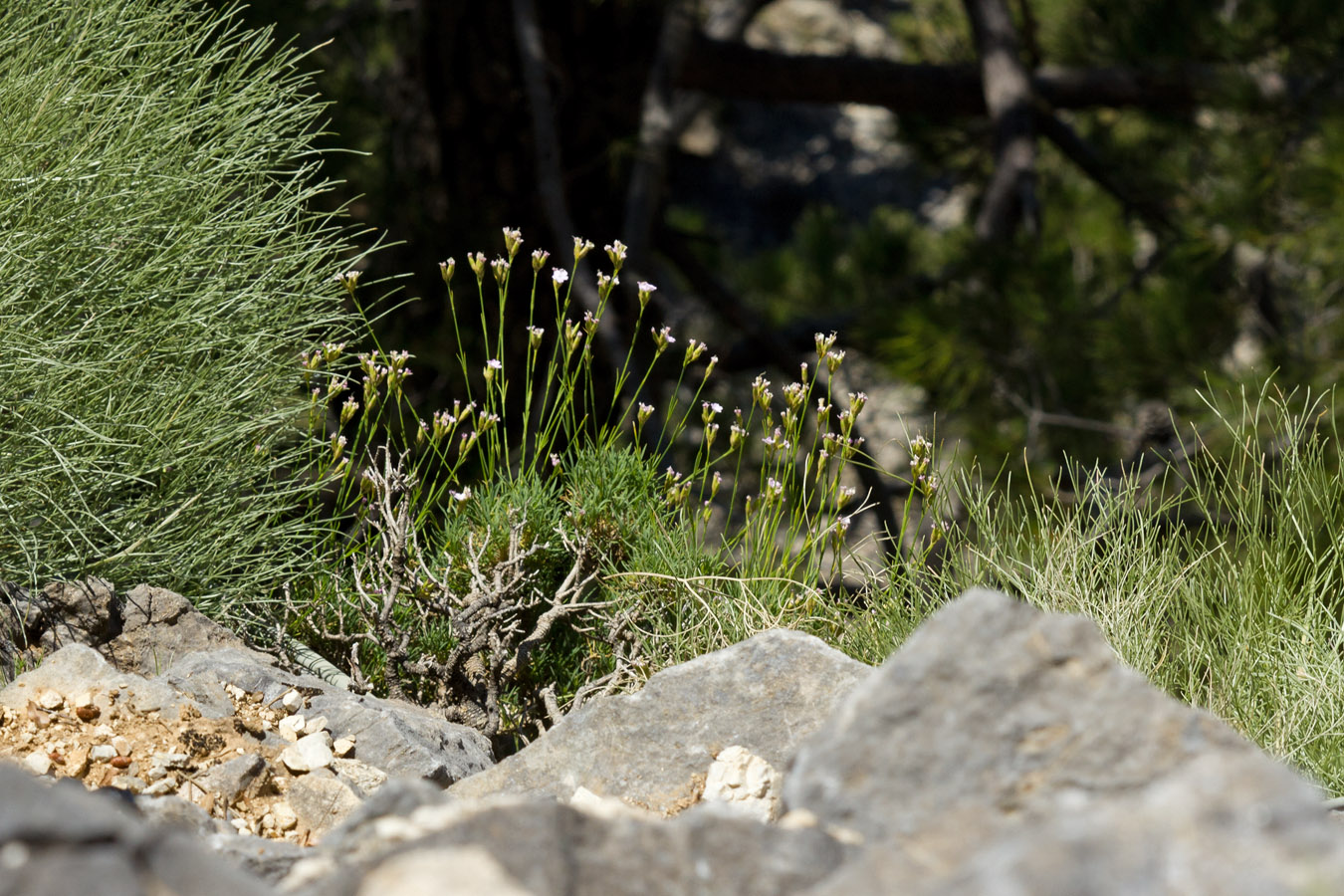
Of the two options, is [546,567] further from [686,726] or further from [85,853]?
[85,853]

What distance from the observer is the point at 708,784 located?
1766 mm

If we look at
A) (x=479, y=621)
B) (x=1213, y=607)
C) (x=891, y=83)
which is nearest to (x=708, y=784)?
(x=479, y=621)

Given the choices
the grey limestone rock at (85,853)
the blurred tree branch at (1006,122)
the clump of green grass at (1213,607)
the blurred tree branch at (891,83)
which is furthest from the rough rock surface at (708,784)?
the blurred tree branch at (891,83)

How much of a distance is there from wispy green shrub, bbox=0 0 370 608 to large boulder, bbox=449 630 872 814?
0.73 meters

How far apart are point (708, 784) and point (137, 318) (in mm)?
1293

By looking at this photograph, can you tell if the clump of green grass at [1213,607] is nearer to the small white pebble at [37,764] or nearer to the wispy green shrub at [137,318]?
the wispy green shrub at [137,318]

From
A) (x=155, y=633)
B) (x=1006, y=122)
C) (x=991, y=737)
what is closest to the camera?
(x=991, y=737)

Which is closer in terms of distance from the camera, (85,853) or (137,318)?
(85,853)

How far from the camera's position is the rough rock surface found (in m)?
0.90

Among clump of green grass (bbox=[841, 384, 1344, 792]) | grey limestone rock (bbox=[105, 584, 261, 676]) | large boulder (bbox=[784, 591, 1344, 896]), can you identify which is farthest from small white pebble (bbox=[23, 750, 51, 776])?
clump of green grass (bbox=[841, 384, 1344, 792])

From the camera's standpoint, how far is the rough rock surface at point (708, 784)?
90cm

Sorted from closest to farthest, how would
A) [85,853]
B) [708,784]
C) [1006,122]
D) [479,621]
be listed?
A: [85,853]
[708,784]
[479,621]
[1006,122]

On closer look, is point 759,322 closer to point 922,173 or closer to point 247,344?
point 922,173

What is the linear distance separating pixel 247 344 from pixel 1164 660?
170cm
